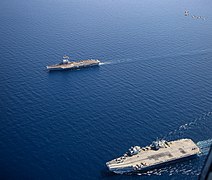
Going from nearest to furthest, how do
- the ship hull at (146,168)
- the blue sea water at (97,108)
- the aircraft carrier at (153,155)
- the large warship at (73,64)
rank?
the ship hull at (146,168) < the aircraft carrier at (153,155) < the blue sea water at (97,108) < the large warship at (73,64)

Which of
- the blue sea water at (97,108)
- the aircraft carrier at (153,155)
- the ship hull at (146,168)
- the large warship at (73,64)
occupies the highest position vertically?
the large warship at (73,64)

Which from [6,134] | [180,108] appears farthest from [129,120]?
[6,134]

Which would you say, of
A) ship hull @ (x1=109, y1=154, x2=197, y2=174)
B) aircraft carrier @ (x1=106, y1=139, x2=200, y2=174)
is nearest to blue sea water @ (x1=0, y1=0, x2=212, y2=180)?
ship hull @ (x1=109, y1=154, x2=197, y2=174)

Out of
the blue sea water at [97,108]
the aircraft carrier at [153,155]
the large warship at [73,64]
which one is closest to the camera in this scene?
the aircraft carrier at [153,155]

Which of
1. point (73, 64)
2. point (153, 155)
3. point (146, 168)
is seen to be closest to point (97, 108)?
point (153, 155)

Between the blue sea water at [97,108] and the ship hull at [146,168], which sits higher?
the blue sea water at [97,108]

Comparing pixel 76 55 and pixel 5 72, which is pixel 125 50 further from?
pixel 5 72

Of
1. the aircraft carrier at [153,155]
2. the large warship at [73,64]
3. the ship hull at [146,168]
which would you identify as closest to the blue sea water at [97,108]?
the ship hull at [146,168]

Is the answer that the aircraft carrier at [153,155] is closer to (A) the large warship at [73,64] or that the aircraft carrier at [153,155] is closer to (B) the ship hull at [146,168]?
(B) the ship hull at [146,168]
